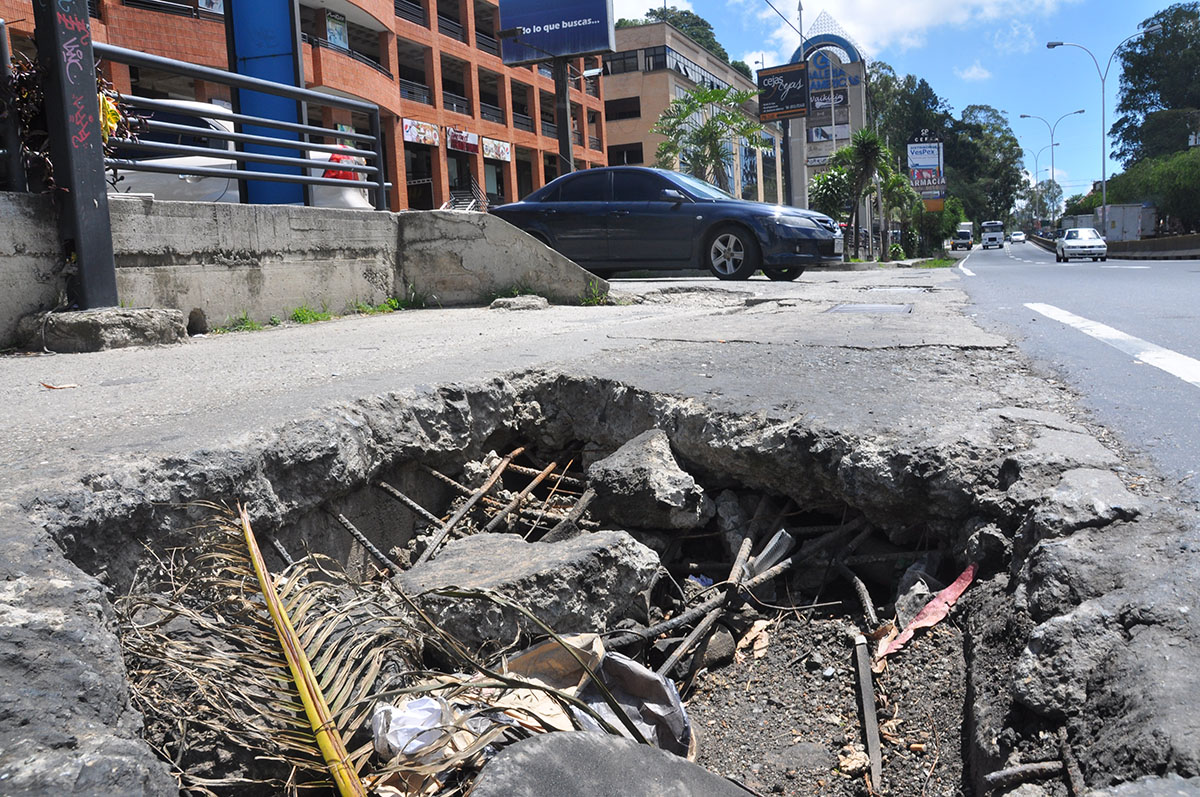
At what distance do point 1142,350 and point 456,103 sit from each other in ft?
103

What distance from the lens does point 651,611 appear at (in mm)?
2920

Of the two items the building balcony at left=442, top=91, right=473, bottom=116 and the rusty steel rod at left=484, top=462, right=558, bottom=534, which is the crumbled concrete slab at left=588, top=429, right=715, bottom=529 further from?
the building balcony at left=442, top=91, right=473, bottom=116

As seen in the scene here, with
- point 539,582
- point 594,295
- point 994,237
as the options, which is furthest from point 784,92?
point 994,237

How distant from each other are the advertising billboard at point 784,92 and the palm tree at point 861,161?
2.86m

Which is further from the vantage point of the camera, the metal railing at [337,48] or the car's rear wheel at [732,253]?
the metal railing at [337,48]

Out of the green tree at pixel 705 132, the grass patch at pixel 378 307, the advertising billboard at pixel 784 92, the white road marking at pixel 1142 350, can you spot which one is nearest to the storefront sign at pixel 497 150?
the green tree at pixel 705 132

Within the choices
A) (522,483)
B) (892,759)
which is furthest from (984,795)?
(522,483)

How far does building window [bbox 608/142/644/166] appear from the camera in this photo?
4906 cm

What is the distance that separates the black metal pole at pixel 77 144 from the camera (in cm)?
530

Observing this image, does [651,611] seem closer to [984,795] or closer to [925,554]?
[925,554]

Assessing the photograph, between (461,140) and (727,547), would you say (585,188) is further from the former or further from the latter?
(461,140)

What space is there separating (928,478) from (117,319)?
4.91 meters

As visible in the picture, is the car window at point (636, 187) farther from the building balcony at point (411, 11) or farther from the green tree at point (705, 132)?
the green tree at point (705, 132)

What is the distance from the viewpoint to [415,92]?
3075cm
